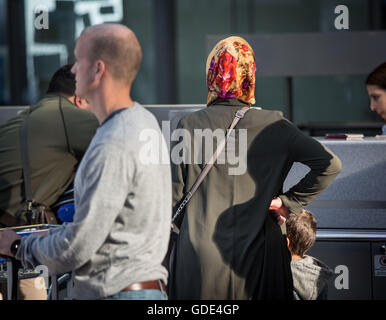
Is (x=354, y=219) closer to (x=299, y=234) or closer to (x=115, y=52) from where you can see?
(x=299, y=234)

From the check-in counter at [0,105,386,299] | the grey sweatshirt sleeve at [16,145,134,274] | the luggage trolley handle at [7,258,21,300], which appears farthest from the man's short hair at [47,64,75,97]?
the grey sweatshirt sleeve at [16,145,134,274]

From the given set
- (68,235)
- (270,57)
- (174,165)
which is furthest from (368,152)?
(68,235)

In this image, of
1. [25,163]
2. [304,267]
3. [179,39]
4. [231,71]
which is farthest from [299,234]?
[179,39]

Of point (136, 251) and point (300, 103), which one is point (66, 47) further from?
point (136, 251)

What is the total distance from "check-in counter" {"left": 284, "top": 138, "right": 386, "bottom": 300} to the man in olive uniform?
114 centimetres

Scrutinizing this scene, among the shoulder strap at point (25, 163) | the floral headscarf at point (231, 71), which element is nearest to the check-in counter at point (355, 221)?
the floral headscarf at point (231, 71)

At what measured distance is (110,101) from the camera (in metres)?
1.84

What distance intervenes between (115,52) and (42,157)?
1.36 metres

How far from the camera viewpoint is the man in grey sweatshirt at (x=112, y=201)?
1707mm

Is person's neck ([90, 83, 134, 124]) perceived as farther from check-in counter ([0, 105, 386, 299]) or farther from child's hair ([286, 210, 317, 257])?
check-in counter ([0, 105, 386, 299])

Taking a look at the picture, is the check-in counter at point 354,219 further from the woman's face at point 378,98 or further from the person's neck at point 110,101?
the person's neck at point 110,101

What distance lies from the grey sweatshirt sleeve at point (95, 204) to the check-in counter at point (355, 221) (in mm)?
1900

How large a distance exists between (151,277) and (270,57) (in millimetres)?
3521

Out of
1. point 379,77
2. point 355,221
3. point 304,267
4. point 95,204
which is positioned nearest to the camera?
point 95,204
